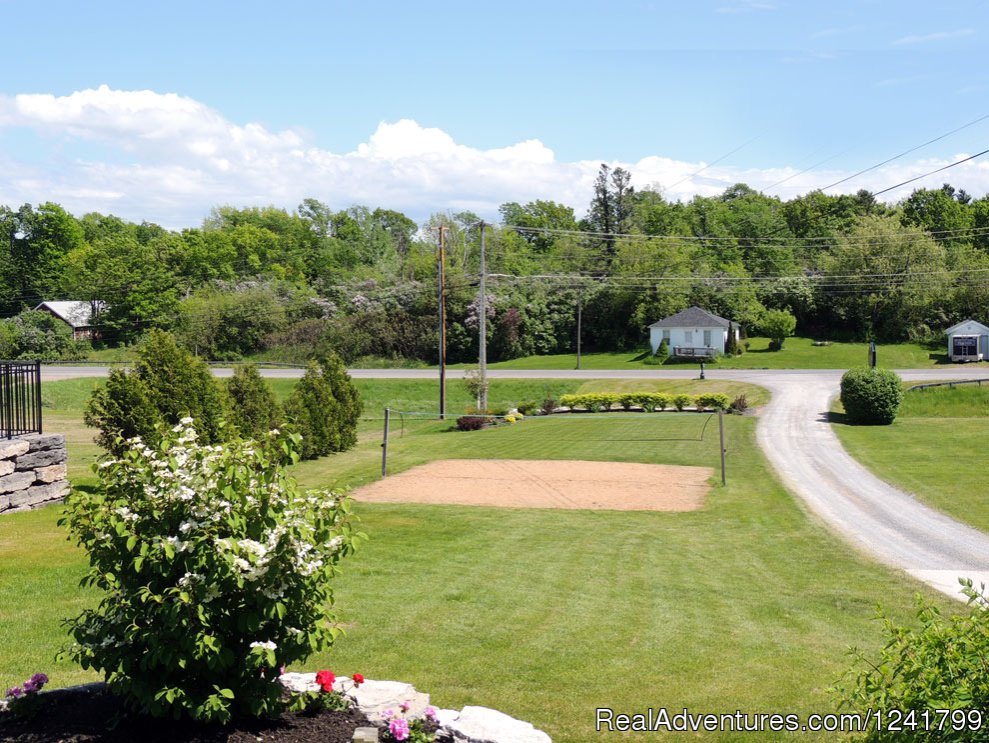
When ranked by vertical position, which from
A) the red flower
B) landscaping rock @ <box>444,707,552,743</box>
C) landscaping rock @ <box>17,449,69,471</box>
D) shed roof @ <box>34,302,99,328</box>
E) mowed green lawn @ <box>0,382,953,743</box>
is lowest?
mowed green lawn @ <box>0,382,953,743</box>

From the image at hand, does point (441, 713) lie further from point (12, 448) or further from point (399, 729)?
point (12, 448)

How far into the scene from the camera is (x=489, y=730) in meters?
5.37

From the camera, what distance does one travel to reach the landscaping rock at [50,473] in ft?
45.4

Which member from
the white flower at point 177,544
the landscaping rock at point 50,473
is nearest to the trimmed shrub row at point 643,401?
the landscaping rock at point 50,473

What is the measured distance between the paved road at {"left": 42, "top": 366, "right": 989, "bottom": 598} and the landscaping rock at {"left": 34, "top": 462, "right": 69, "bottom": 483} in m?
13.6

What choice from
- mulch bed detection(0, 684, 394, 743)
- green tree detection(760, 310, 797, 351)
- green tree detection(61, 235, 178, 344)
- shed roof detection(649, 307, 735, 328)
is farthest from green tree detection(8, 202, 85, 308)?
mulch bed detection(0, 684, 394, 743)

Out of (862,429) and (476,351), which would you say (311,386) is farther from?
(476,351)

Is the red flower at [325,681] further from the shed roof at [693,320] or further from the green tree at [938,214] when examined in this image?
the green tree at [938,214]

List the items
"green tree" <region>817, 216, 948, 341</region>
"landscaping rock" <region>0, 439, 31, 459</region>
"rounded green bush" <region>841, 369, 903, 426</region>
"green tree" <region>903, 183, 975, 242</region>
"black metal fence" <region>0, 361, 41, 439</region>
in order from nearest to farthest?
"landscaping rock" <region>0, 439, 31, 459</region>
"black metal fence" <region>0, 361, 41, 439</region>
"rounded green bush" <region>841, 369, 903, 426</region>
"green tree" <region>817, 216, 948, 341</region>
"green tree" <region>903, 183, 975, 242</region>

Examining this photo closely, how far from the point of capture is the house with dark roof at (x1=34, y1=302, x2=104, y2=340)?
245ft

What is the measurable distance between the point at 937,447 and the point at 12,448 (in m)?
26.2

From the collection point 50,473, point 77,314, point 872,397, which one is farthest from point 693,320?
point 77,314

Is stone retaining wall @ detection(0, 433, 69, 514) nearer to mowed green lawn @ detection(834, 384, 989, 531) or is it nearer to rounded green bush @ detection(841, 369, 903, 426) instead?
mowed green lawn @ detection(834, 384, 989, 531)

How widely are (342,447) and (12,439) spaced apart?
1667 cm
